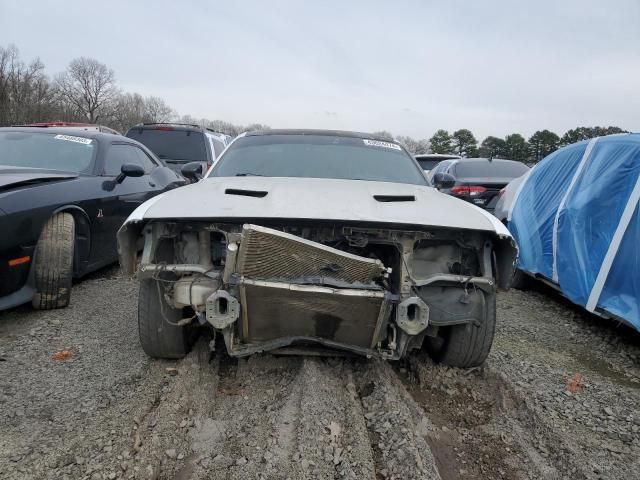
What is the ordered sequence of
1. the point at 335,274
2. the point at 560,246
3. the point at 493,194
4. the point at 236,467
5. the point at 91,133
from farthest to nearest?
the point at 493,194
the point at 91,133
the point at 560,246
the point at 335,274
the point at 236,467

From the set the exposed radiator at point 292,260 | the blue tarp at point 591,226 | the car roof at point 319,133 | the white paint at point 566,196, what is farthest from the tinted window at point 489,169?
the exposed radiator at point 292,260

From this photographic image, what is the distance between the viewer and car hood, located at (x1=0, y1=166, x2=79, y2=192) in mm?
3410

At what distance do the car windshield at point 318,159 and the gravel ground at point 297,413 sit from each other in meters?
1.39

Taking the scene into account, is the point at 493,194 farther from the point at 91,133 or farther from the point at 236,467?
the point at 236,467

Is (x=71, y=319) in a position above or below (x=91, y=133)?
below

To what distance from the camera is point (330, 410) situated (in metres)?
2.40

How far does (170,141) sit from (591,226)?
7.43m

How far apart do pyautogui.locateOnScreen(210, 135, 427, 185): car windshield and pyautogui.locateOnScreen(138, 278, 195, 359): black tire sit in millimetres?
1178

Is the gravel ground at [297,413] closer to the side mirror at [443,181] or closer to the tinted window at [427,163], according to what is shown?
the side mirror at [443,181]

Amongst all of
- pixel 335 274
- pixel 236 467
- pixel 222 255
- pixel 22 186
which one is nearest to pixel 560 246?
pixel 335 274

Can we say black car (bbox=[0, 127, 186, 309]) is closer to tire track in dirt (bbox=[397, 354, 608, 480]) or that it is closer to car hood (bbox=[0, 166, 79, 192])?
car hood (bbox=[0, 166, 79, 192])

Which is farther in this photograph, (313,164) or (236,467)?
(313,164)

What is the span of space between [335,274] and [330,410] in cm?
73

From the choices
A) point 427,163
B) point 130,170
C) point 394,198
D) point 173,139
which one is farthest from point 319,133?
point 427,163
